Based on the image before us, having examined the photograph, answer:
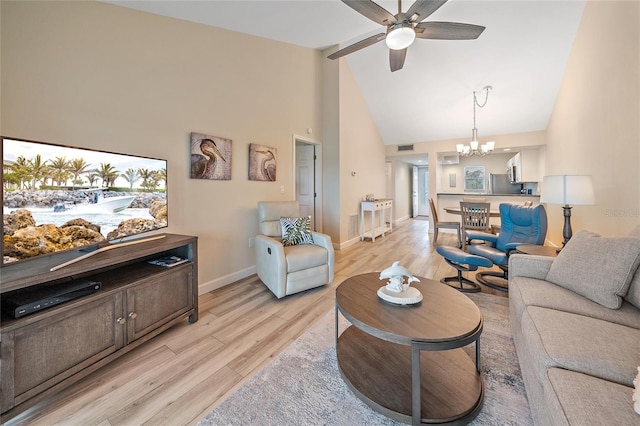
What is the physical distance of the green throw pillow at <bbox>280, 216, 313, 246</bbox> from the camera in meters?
2.95

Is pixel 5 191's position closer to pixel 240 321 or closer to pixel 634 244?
pixel 240 321

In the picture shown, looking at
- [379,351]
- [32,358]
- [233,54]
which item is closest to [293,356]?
[379,351]

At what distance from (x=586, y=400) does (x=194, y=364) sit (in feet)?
6.25

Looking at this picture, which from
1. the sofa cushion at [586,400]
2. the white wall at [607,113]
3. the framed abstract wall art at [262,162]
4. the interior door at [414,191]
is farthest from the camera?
the interior door at [414,191]


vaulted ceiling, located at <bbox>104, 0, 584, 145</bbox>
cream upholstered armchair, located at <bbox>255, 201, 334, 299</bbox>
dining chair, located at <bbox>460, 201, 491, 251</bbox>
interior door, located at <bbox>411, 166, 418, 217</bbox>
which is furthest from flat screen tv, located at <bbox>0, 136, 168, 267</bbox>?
interior door, located at <bbox>411, 166, 418, 217</bbox>

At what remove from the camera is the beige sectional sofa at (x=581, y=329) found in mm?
821

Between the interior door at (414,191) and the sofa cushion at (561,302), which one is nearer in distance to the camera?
the sofa cushion at (561,302)

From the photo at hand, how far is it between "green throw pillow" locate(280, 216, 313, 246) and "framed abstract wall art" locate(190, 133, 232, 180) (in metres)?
0.89

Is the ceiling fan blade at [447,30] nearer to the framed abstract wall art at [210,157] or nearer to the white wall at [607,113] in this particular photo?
the white wall at [607,113]

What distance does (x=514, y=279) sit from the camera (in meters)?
1.86

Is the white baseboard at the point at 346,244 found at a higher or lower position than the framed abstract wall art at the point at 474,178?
lower

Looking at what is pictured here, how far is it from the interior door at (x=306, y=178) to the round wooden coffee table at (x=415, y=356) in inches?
127

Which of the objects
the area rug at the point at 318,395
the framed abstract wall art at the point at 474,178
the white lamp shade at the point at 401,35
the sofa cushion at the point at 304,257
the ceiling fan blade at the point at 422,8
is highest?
the ceiling fan blade at the point at 422,8

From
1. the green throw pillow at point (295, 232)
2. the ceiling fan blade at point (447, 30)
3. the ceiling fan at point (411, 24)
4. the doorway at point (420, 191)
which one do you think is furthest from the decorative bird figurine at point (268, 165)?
the doorway at point (420, 191)
